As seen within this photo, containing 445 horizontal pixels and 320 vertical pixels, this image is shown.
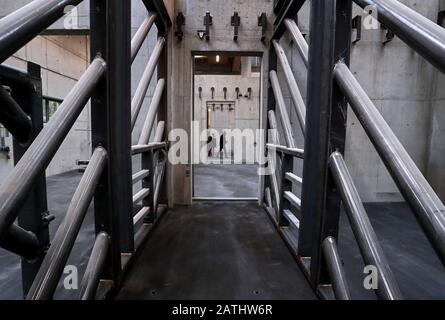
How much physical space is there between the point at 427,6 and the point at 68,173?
764 centimetres

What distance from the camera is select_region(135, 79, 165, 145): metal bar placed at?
2.57m

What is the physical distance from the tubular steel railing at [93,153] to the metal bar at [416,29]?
4.19 feet

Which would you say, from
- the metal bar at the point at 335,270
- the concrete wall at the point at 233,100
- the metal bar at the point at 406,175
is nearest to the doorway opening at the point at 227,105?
the concrete wall at the point at 233,100

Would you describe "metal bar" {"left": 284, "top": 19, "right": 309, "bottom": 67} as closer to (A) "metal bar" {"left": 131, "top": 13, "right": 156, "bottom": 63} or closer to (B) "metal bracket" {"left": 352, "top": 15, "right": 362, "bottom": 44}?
(B) "metal bracket" {"left": 352, "top": 15, "right": 362, "bottom": 44}

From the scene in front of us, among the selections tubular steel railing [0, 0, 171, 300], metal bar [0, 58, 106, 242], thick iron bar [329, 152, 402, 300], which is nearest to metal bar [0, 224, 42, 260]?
tubular steel railing [0, 0, 171, 300]

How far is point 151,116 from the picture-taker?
9.07 ft

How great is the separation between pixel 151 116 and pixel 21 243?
2.01 metres

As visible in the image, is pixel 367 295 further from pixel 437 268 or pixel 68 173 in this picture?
pixel 68 173

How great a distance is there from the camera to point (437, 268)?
194cm

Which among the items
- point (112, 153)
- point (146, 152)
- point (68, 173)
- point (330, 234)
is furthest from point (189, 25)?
point (68, 173)

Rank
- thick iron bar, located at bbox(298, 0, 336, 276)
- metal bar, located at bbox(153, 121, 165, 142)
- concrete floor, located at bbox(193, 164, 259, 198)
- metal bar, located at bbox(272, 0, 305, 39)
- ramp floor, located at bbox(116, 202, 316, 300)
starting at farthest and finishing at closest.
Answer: concrete floor, located at bbox(193, 164, 259, 198)
metal bar, located at bbox(153, 121, 165, 142)
metal bar, located at bbox(272, 0, 305, 39)
ramp floor, located at bbox(116, 202, 316, 300)
thick iron bar, located at bbox(298, 0, 336, 276)

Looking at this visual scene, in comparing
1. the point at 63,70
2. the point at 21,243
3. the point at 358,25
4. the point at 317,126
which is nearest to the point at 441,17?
the point at 358,25

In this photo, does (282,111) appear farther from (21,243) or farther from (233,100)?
(233,100)

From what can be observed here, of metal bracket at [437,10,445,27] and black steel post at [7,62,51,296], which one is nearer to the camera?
black steel post at [7,62,51,296]
